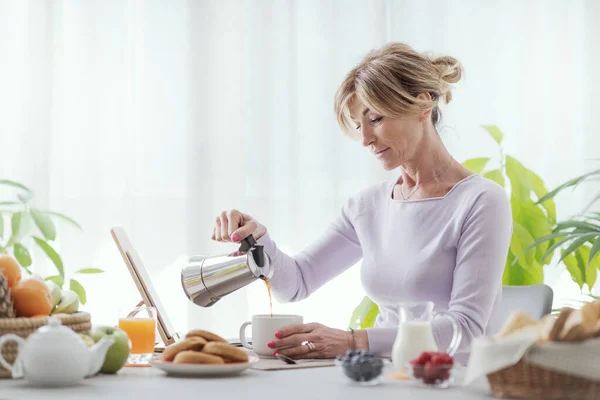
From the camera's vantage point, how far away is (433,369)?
4.17ft

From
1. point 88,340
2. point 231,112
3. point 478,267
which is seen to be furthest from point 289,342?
point 231,112

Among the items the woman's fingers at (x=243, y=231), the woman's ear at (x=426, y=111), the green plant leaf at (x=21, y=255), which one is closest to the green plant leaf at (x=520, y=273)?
the woman's ear at (x=426, y=111)

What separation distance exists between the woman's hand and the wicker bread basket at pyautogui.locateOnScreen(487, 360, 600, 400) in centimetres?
56

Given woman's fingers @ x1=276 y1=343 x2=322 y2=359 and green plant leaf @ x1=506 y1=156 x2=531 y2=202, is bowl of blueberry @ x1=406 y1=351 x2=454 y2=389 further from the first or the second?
green plant leaf @ x1=506 y1=156 x2=531 y2=202

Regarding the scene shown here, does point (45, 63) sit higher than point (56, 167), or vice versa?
point (45, 63)

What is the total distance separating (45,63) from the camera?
3.39 meters

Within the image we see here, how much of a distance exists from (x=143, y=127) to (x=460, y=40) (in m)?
1.58

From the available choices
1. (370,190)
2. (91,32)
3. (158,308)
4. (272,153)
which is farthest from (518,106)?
(158,308)

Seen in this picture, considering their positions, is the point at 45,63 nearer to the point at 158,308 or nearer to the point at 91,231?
the point at 91,231

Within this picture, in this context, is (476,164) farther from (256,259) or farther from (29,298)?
(29,298)

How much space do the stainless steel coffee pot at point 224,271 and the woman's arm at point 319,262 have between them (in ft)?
1.57

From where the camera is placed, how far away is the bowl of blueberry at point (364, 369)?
1292 millimetres

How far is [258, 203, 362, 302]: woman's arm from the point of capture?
7.63 ft

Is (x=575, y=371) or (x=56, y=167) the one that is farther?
(x=56, y=167)
